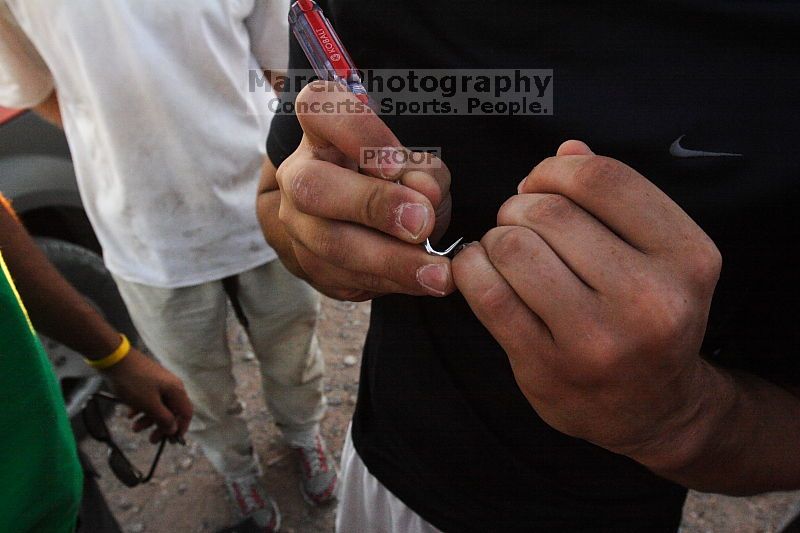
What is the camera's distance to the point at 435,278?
686 millimetres

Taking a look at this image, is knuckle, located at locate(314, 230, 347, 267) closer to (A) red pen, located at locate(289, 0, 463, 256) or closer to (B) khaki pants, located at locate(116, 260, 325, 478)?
(A) red pen, located at locate(289, 0, 463, 256)

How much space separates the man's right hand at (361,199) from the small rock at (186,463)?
6.50 feet

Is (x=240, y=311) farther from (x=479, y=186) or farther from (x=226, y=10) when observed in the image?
(x=479, y=186)

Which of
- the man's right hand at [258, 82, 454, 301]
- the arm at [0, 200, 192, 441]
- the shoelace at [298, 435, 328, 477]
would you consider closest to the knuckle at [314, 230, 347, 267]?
the man's right hand at [258, 82, 454, 301]

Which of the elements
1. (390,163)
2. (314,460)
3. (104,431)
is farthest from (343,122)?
(314,460)

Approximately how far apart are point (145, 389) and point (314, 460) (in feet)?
3.27

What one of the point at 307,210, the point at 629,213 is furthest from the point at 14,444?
the point at 629,213

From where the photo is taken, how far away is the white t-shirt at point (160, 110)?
1.46 metres

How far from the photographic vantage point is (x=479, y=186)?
0.93 m

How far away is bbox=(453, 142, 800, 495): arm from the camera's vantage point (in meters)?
0.55

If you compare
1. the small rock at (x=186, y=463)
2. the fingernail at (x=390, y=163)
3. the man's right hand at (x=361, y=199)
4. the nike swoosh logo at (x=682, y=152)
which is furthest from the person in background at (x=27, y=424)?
the small rock at (x=186, y=463)

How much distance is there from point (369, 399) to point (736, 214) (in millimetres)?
709

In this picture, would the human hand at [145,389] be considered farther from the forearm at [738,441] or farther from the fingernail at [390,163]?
the forearm at [738,441]

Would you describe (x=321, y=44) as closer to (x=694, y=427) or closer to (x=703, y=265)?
(x=703, y=265)
